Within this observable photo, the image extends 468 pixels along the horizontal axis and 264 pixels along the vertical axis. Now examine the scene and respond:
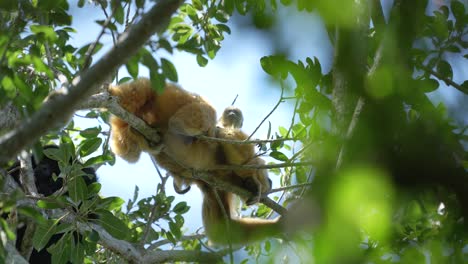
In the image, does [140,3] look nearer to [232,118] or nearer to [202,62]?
[202,62]

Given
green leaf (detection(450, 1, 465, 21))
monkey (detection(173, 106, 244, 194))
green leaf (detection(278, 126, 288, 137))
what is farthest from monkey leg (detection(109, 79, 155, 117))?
green leaf (detection(450, 1, 465, 21))

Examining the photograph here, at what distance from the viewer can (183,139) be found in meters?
5.52

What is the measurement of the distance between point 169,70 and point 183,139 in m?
2.61

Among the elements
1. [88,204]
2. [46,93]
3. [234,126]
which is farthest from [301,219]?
[234,126]

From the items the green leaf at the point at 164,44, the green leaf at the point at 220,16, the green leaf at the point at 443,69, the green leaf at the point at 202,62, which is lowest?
the green leaf at the point at 443,69

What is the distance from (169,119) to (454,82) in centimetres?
463

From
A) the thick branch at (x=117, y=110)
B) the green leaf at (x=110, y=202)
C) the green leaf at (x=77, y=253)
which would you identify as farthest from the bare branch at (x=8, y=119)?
the green leaf at (x=77, y=253)

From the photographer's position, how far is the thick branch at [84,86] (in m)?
2.13

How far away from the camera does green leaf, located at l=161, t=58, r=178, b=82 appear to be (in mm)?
2941

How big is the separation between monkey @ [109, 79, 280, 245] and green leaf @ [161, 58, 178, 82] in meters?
2.37

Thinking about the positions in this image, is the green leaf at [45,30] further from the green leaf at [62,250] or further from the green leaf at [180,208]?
the green leaf at [180,208]

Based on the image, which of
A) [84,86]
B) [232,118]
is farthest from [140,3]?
[232,118]

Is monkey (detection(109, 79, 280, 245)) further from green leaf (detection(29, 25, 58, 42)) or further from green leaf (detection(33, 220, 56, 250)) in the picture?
green leaf (detection(29, 25, 58, 42))

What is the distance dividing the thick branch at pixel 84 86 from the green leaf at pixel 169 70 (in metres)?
0.66
